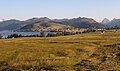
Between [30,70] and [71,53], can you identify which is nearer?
[30,70]

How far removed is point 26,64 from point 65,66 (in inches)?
263

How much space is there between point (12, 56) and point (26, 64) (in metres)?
9.29

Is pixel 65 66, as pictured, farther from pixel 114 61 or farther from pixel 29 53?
pixel 29 53

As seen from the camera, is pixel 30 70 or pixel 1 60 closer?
pixel 30 70

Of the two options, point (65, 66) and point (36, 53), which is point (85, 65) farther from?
point (36, 53)

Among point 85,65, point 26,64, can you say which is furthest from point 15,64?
point 85,65

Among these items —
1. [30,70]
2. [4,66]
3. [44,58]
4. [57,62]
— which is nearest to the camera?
[30,70]

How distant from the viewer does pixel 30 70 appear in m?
43.3

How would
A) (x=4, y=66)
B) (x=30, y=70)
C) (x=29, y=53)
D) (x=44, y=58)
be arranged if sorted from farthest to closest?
1. (x=29, y=53)
2. (x=44, y=58)
3. (x=4, y=66)
4. (x=30, y=70)

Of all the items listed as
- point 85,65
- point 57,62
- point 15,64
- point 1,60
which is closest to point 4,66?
point 15,64

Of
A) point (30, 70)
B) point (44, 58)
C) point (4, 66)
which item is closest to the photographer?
point (30, 70)

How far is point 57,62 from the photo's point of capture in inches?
1989

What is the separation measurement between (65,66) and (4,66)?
10.2 m

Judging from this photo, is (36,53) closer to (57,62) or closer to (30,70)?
(57,62)
